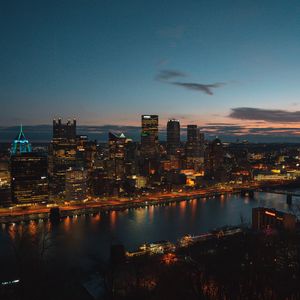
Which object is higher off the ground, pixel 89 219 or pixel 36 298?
pixel 36 298

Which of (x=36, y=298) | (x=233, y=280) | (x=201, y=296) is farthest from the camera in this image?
(x=36, y=298)

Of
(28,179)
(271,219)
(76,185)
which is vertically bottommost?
(76,185)

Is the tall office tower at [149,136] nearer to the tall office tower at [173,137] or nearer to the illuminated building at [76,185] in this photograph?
the tall office tower at [173,137]

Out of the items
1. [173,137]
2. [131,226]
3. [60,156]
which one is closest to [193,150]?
[173,137]

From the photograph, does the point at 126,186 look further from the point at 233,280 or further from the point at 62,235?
the point at 233,280

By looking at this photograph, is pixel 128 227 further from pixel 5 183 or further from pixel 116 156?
pixel 116 156

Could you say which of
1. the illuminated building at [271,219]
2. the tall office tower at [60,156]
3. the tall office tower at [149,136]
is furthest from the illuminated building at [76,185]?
the tall office tower at [149,136]

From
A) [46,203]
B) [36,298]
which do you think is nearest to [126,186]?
[46,203]

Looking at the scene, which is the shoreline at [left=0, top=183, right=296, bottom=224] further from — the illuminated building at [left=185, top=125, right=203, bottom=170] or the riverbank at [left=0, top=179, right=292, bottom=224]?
the illuminated building at [left=185, top=125, right=203, bottom=170]
